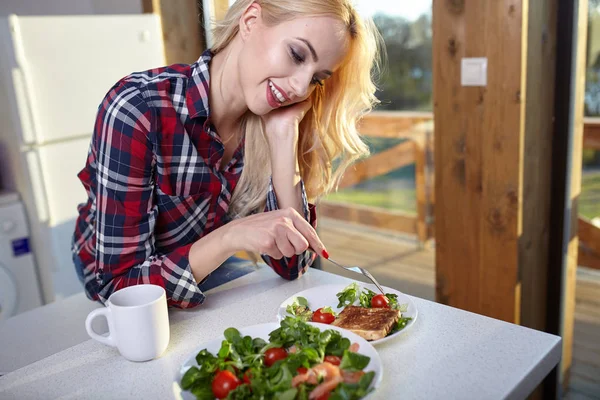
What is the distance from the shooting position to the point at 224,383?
710mm

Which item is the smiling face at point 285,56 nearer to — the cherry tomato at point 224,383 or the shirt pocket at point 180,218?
the shirt pocket at point 180,218

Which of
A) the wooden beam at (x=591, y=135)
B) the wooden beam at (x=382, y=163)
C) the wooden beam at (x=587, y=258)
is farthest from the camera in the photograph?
the wooden beam at (x=382, y=163)

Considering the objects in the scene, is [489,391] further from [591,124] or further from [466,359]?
[591,124]

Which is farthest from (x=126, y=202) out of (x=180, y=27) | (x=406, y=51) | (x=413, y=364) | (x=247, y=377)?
(x=406, y=51)

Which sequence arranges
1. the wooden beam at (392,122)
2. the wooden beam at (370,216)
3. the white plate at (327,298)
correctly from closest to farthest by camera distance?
the white plate at (327,298) < the wooden beam at (392,122) < the wooden beam at (370,216)

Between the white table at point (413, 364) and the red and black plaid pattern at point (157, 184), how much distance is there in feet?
0.57

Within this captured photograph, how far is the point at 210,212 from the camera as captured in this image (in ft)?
4.39

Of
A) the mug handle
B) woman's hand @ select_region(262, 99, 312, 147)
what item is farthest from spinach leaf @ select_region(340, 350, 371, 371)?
woman's hand @ select_region(262, 99, 312, 147)

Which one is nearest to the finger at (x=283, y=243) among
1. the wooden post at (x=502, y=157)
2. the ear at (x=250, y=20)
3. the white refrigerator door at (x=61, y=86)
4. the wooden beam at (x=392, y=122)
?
the ear at (x=250, y=20)

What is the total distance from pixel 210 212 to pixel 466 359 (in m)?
0.72

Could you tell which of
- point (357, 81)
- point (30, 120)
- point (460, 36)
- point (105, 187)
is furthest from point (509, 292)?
point (30, 120)

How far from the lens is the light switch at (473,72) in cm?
191

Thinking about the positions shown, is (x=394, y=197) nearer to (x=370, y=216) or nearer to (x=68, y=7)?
(x=370, y=216)

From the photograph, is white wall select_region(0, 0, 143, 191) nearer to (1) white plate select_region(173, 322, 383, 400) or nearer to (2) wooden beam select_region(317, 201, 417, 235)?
(2) wooden beam select_region(317, 201, 417, 235)
